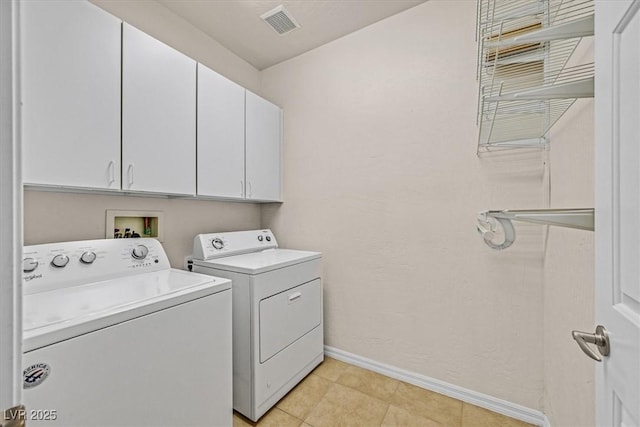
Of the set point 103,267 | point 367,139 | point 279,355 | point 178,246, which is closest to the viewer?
point 103,267

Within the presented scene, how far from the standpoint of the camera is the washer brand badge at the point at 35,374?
2.44ft

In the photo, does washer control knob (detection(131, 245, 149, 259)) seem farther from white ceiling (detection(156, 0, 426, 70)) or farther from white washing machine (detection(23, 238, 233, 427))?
white ceiling (detection(156, 0, 426, 70))

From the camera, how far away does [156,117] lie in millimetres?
1480

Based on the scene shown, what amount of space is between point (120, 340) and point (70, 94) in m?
1.07

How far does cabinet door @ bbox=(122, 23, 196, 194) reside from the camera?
1365 mm

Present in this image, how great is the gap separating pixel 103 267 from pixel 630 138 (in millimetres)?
1912

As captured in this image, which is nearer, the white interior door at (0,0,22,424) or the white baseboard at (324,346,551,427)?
the white interior door at (0,0,22,424)

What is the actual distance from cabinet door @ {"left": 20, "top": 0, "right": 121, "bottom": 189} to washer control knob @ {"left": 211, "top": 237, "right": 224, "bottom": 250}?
0.70 meters

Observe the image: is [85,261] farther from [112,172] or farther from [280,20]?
[280,20]

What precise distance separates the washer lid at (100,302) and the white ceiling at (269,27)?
71.5 inches

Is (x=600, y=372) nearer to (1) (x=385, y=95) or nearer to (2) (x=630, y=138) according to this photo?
(2) (x=630, y=138)

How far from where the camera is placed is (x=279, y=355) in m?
1.67

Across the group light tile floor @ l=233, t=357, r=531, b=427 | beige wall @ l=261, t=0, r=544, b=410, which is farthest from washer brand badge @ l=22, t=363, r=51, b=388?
beige wall @ l=261, t=0, r=544, b=410

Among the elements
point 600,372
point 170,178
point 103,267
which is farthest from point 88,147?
point 600,372
